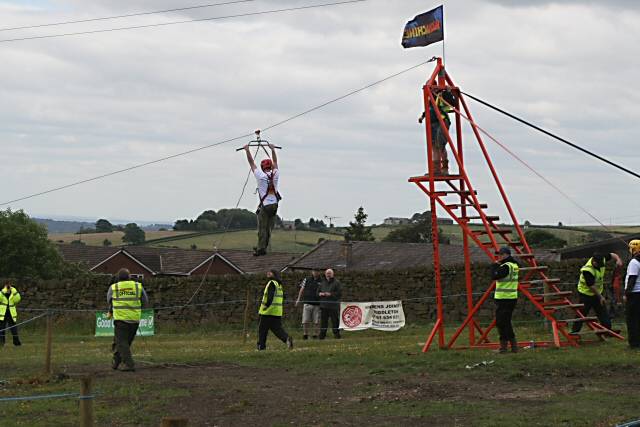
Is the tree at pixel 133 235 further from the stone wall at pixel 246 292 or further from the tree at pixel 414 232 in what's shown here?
the stone wall at pixel 246 292

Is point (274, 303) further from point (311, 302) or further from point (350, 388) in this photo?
point (311, 302)

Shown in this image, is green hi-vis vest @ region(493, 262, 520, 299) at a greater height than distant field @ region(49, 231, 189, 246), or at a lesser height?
lesser

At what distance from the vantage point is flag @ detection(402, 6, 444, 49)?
63.1 feet

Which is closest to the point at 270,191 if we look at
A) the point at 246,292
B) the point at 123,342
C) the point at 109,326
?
the point at 123,342

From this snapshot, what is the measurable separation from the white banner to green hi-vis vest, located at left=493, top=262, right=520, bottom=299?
1133 cm

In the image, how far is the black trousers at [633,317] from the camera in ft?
55.2

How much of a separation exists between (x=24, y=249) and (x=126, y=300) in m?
35.2

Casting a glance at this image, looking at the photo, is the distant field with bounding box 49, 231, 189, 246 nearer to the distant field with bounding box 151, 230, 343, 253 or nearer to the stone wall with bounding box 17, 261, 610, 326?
the distant field with bounding box 151, 230, 343, 253

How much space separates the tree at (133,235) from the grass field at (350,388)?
8306 cm

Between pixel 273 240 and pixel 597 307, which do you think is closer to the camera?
pixel 597 307

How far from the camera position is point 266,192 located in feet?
Answer: 61.7

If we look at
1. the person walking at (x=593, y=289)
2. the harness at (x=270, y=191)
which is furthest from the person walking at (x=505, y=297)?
the harness at (x=270, y=191)

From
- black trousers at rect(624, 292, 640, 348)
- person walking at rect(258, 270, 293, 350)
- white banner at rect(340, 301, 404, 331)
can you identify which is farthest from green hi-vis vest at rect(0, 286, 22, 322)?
black trousers at rect(624, 292, 640, 348)

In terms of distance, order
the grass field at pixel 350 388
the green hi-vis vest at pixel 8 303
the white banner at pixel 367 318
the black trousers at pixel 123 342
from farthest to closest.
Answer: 1. the white banner at pixel 367 318
2. the green hi-vis vest at pixel 8 303
3. the black trousers at pixel 123 342
4. the grass field at pixel 350 388
